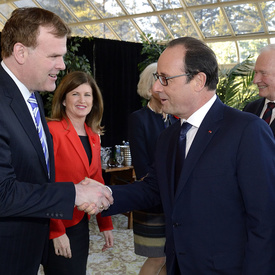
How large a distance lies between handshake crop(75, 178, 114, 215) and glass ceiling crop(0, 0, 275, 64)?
834cm

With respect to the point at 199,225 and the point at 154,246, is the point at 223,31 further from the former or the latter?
the point at 199,225

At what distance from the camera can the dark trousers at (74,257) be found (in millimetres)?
2361

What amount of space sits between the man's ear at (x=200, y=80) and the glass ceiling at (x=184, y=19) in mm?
8506

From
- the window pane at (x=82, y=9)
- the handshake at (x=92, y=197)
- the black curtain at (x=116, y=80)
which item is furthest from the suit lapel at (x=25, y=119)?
the window pane at (x=82, y=9)

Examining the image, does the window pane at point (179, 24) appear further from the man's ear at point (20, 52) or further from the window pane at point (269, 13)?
the man's ear at point (20, 52)

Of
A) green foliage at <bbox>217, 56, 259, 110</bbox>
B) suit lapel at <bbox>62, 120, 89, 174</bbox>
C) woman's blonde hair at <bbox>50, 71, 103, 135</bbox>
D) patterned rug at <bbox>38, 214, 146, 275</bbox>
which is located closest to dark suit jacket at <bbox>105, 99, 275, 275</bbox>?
suit lapel at <bbox>62, 120, 89, 174</bbox>

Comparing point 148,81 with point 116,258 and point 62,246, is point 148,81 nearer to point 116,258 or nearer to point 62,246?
point 62,246

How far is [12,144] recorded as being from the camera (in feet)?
5.49

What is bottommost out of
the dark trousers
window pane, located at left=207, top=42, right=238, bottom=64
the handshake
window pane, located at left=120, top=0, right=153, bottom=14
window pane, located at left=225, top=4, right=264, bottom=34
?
the dark trousers

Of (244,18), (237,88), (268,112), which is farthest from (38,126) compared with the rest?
(244,18)

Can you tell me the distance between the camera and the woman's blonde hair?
2.86m

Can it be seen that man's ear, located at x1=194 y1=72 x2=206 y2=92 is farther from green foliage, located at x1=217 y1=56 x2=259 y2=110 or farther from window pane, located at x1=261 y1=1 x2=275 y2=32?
window pane, located at x1=261 y1=1 x2=275 y2=32

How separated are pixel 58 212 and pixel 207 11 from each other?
10.6 m

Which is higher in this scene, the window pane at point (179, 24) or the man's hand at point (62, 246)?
the window pane at point (179, 24)
